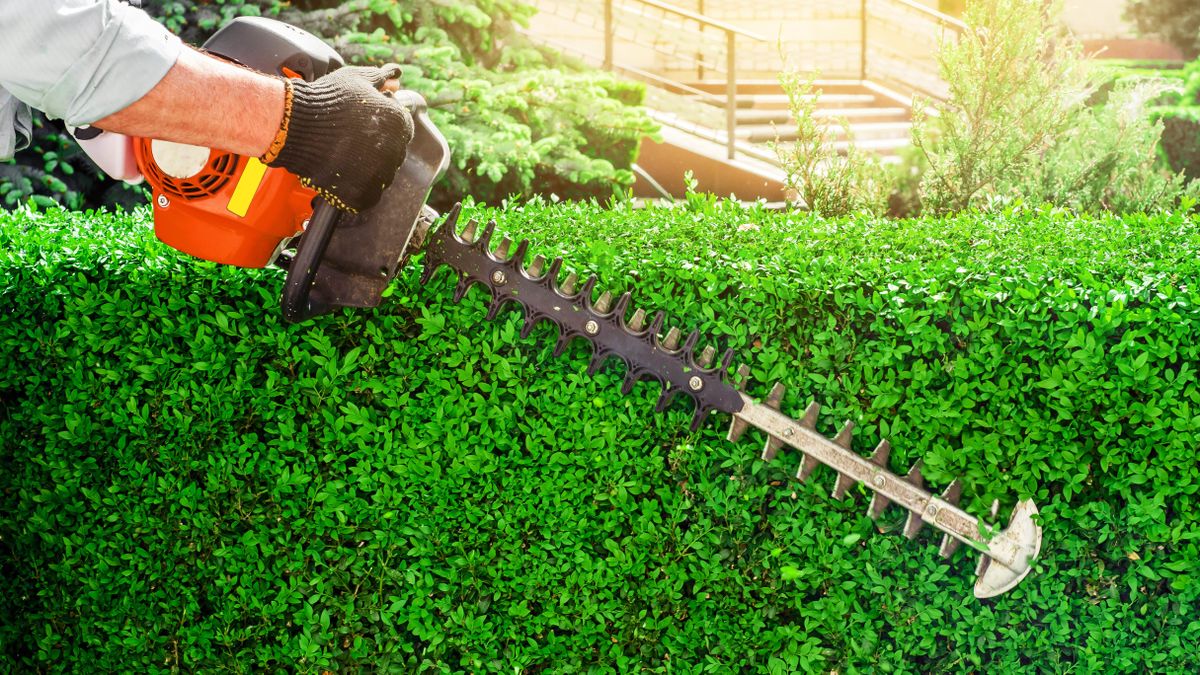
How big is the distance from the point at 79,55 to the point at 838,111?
9.51 m

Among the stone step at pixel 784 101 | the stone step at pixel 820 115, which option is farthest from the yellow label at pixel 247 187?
the stone step at pixel 784 101

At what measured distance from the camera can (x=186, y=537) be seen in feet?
9.18

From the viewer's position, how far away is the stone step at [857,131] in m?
10.6

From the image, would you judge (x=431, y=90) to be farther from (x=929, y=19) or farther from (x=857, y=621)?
(x=929, y=19)

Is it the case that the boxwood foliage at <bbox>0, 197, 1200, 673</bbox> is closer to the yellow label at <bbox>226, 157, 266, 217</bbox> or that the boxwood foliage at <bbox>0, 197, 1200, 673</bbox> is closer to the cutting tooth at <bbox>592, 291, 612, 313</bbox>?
the cutting tooth at <bbox>592, 291, 612, 313</bbox>

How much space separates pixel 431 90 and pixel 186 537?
3.05m

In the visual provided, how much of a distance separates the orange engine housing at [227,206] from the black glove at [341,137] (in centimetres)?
24

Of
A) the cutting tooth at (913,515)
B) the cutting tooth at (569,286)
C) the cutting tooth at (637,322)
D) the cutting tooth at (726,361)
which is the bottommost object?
the cutting tooth at (913,515)

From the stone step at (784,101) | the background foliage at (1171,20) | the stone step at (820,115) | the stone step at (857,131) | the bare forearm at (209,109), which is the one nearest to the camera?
the bare forearm at (209,109)

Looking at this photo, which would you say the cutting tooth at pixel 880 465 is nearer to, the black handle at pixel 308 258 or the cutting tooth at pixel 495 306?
the cutting tooth at pixel 495 306

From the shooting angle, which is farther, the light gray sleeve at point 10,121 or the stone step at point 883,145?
the stone step at point 883,145

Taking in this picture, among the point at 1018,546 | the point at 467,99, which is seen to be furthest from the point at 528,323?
the point at 467,99

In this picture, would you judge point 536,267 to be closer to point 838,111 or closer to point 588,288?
point 588,288

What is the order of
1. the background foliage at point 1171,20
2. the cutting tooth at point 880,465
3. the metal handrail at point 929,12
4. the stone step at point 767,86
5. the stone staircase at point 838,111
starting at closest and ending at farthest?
1. the cutting tooth at point 880,465
2. the stone staircase at point 838,111
3. the metal handrail at point 929,12
4. the stone step at point 767,86
5. the background foliage at point 1171,20
